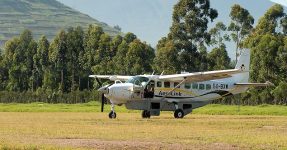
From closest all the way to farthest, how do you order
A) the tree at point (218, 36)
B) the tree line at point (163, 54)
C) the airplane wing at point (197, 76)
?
the airplane wing at point (197, 76), the tree line at point (163, 54), the tree at point (218, 36)

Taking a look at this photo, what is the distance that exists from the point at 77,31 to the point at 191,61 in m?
28.5

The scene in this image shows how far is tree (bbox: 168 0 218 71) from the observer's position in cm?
9256

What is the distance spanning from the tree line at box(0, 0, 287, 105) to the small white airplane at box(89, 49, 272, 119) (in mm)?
23834

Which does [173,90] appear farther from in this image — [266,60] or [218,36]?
[218,36]

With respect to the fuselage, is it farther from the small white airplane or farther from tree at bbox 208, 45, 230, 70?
tree at bbox 208, 45, 230, 70

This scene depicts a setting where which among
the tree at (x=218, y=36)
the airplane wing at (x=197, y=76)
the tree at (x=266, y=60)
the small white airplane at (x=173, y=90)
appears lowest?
the small white airplane at (x=173, y=90)

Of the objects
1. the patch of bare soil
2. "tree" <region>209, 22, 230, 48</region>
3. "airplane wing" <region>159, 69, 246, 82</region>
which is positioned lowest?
the patch of bare soil

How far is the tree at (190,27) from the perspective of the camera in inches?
3644

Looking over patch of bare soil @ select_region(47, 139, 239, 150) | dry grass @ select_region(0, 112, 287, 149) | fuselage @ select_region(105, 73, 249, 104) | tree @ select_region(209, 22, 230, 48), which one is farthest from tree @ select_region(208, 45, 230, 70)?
patch of bare soil @ select_region(47, 139, 239, 150)

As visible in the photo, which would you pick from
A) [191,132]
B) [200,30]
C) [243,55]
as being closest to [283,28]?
[200,30]

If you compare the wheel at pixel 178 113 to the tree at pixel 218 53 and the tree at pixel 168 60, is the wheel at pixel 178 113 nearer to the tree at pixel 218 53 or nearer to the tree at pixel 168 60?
the tree at pixel 168 60

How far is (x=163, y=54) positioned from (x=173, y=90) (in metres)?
39.0

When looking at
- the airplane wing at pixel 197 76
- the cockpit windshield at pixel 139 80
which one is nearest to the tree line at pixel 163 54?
the airplane wing at pixel 197 76

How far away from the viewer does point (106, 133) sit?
3027 cm
